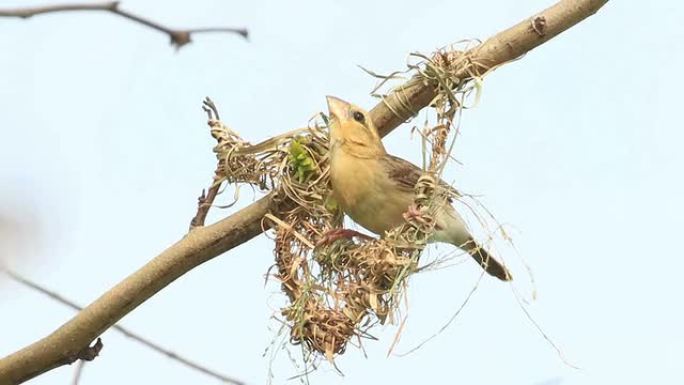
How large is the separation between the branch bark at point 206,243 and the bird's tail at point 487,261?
44 cm

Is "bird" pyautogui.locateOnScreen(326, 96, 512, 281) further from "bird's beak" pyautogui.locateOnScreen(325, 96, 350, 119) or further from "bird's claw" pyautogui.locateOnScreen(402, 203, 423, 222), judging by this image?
"bird's claw" pyautogui.locateOnScreen(402, 203, 423, 222)

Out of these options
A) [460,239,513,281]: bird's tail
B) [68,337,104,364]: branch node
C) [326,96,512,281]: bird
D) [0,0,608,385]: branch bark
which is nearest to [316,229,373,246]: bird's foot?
[326,96,512,281]: bird

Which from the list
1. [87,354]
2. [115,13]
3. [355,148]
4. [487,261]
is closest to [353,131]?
[355,148]

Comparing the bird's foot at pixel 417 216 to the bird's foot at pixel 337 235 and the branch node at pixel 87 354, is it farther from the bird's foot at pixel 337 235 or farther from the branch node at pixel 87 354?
the branch node at pixel 87 354

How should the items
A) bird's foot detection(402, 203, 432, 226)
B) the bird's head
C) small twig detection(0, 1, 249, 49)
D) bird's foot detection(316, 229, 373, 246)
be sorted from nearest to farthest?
small twig detection(0, 1, 249, 49), bird's foot detection(402, 203, 432, 226), bird's foot detection(316, 229, 373, 246), the bird's head

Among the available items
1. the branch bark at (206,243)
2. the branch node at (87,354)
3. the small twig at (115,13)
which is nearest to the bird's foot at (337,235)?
the branch bark at (206,243)

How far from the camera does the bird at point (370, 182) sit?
3.26m

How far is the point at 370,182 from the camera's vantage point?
11.0ft

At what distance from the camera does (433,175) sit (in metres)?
3.00

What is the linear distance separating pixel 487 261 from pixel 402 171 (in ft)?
1.19

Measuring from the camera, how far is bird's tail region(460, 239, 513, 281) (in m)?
3.32

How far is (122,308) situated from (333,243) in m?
0.64

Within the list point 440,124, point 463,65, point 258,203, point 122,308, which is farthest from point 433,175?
point 122,308

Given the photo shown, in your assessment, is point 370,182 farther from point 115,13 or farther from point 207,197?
point 115,13
